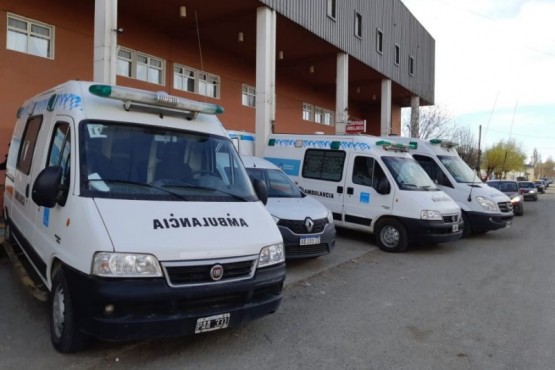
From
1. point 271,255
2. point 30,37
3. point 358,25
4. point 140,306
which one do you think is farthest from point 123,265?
point 358,25

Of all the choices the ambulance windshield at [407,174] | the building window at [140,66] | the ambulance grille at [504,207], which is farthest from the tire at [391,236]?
the building window at [140,66]

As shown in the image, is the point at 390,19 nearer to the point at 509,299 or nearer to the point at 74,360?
the point at 509,299

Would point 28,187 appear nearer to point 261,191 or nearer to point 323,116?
point 261,191

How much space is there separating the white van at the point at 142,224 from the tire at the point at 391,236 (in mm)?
5161

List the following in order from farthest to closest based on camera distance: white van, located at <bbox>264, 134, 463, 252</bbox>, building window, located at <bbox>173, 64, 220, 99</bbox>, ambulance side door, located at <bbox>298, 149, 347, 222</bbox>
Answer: building window, located at <bbox>173, 64, 220, 99</bbox> → ambulance side door, located at <bbox>298, 149, 347, 222</bbox> → white van, located at <bbox>264, 134, 463, 252</bbox>

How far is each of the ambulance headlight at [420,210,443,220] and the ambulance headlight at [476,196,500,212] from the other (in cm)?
280

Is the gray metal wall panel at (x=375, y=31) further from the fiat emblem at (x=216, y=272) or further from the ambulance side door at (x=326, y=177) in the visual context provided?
the fiat emblem at (x=216, y=272)

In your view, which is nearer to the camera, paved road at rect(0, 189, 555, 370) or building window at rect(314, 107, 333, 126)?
paved road at rect(0, 189, 555, 370)

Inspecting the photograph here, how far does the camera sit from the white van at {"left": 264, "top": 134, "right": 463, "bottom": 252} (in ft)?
31.0

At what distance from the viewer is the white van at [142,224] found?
11.7ft

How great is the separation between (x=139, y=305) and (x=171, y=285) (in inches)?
11.0

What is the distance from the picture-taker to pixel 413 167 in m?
10.5

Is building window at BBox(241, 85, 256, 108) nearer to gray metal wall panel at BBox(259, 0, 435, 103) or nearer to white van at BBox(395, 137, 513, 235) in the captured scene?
gray metal wall panel at BBox(259, 0, 435, 103)

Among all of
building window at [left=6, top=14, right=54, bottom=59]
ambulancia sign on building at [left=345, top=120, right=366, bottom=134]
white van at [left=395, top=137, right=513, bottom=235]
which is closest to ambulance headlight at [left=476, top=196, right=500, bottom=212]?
white van at [left=395, top=137, right=513, bottom=235]
